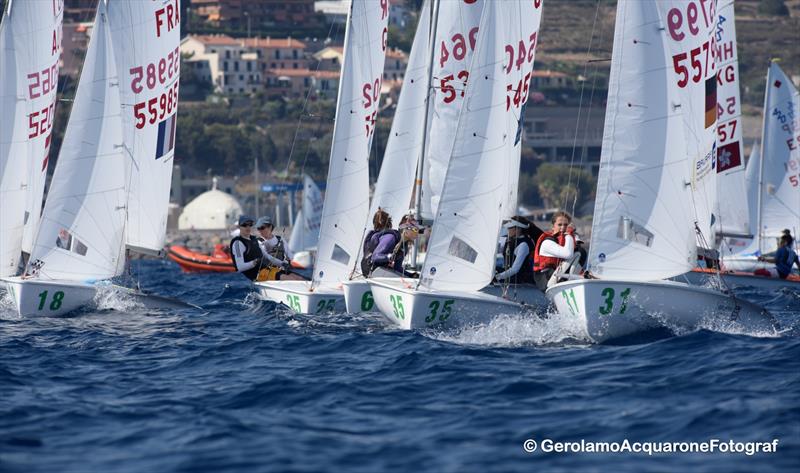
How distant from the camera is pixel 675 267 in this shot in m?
14.1

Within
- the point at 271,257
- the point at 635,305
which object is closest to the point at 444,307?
the point at 635,305

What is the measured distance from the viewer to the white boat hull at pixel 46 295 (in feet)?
Result: 53.2

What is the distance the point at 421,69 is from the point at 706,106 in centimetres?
673

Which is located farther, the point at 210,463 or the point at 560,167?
the point at 560,167

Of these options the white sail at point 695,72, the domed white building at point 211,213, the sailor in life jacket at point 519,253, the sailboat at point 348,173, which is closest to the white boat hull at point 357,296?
the sailboat at point 348,173

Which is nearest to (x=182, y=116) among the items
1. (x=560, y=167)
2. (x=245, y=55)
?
(x=245, y=55)

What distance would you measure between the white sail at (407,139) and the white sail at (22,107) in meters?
4.81

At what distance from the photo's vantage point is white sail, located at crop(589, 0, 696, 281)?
14.0 m

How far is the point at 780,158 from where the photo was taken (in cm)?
3177

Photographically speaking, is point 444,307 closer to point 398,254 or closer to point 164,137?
point 398,254

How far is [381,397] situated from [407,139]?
978 cm

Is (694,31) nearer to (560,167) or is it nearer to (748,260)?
(748,260)

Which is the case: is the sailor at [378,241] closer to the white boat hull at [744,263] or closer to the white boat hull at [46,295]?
the white boat hull at [46,295]

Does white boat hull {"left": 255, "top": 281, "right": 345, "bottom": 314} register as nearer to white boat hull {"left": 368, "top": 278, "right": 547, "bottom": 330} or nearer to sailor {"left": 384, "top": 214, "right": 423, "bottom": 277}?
sailor {"left": 384, "top": 214, "right": 423, "bottom": 277}
